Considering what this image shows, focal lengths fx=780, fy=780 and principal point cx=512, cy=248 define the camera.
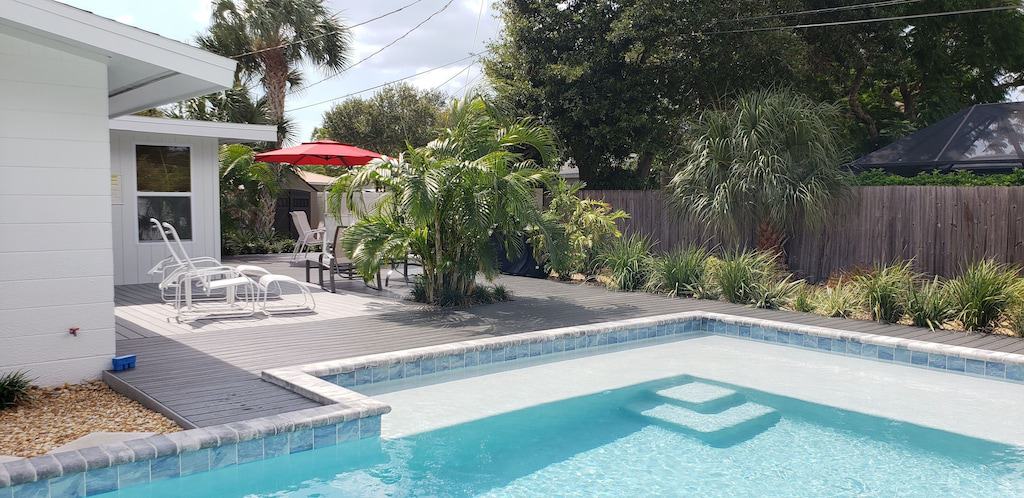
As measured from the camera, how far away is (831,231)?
35.8 ft

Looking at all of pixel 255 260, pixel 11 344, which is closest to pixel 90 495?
pixel 11 344

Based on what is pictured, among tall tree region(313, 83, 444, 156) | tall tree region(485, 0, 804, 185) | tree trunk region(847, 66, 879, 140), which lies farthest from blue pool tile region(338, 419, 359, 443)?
tall tree region(313, 83, 444, 156)

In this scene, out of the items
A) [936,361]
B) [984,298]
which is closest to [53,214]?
[936,361]

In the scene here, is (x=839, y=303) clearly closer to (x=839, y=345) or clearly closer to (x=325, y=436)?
(x=839, y=345)

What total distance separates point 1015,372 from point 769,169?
4.64 m

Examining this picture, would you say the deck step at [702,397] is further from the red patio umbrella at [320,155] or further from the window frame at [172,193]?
the window frame at [172,193]

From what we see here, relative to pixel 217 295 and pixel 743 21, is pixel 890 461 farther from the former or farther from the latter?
pixel 743 21

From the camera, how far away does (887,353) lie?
23.0 feet

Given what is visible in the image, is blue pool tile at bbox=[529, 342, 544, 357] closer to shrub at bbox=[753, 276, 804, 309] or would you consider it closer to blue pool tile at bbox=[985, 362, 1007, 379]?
shrub at bbox=[753, 276, 804, 309]

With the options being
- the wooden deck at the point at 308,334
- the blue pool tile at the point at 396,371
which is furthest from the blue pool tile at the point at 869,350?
the blue pool tile at the point at 396,371

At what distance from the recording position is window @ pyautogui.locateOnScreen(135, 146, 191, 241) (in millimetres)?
11227

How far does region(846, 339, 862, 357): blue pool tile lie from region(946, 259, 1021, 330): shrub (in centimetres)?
132

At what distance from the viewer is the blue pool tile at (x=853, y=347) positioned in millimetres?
7227

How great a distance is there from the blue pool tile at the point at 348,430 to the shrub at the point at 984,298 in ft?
20.3
